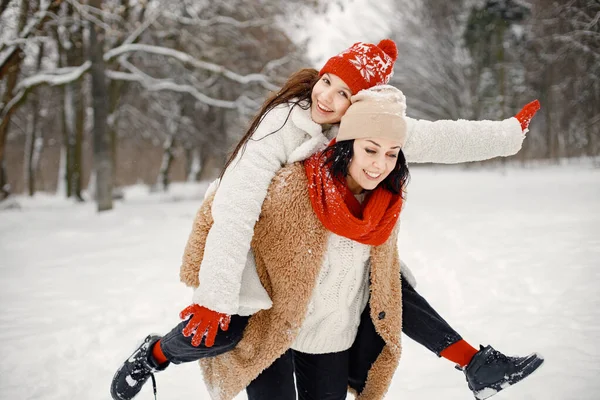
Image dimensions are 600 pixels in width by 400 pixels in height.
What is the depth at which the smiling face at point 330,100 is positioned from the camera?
6.13ft

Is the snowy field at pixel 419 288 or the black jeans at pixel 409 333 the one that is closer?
the black jeans at pixel 409 333

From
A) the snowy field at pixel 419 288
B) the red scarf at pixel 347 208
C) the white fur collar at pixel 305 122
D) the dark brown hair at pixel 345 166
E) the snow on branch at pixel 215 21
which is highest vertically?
the snow on branch at pixel 215 21

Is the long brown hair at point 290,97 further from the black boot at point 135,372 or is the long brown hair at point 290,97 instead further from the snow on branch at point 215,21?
the snow on branch at point 215,21

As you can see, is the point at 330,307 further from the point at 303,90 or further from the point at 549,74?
the point at 549,74

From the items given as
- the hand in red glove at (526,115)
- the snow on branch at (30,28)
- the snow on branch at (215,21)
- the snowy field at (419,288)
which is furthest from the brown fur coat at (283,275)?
the snow on branch at (215,21)

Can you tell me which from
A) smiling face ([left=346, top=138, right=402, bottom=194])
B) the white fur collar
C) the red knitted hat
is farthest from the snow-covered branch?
smiling face ([left=346, top=138, right=402, bottom=194])

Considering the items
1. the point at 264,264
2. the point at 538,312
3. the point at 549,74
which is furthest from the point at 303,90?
the point at 549,74

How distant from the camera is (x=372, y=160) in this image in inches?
67.1

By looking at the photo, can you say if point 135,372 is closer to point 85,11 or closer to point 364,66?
point 364,66

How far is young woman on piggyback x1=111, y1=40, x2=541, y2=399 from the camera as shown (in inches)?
64.4

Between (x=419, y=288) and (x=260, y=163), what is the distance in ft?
10.9

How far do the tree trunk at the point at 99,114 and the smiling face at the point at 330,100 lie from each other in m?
9.07

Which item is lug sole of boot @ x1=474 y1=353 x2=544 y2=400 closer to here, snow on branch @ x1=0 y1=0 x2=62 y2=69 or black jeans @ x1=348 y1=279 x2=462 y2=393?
black jeans @ x1=348 y1=279 x2=462 y2=393

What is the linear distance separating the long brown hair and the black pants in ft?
2.39
